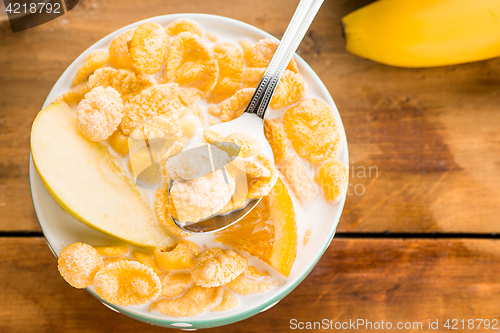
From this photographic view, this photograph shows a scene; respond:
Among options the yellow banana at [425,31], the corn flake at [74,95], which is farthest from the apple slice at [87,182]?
the yellow banana at [425,31]

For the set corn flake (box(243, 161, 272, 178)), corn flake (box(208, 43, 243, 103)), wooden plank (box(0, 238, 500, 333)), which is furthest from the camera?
wooden plank (box(0, 238, 500, 333))

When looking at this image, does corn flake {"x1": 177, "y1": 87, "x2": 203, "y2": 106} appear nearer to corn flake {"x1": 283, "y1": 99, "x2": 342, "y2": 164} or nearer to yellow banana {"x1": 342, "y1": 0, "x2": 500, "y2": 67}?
corn flake {"x1": 283, "y1": 99, "x2": 342, "y2": 164}

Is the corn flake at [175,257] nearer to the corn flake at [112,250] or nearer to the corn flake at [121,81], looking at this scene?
the corn flake at [112,250]

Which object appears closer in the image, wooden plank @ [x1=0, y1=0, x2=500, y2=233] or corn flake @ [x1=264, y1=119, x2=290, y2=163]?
corn flake @ [x1=264, y1=119, x2=290, y2=163]

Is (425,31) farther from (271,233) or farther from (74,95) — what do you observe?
(74,95)

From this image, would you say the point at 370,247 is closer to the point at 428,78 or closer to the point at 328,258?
the point at 328,258

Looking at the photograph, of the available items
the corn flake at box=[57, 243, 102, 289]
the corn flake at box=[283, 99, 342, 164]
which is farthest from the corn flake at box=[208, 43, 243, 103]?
the corn flake at box=[57, 243, 102, 289]
